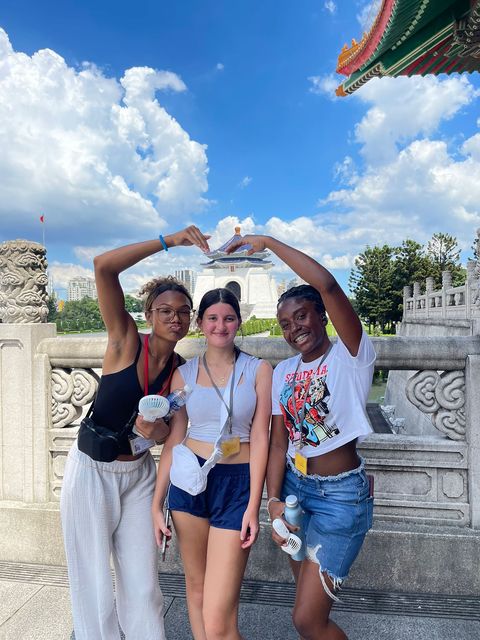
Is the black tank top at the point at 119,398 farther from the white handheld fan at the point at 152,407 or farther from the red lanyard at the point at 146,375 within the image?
the white handheld fan at the point at 152,407

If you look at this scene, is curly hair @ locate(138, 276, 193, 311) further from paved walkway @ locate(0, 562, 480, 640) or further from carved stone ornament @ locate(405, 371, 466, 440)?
paved walkway @ locate(0, 562, 480, 640)

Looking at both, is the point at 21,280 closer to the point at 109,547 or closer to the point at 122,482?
the point at 122,482

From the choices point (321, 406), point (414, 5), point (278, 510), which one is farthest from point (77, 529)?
point (414, 5)

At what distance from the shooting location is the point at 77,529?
6.91ft

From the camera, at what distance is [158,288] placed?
7.23 ft

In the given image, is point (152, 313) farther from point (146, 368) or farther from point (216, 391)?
point (216, 391)

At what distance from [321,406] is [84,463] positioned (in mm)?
1222

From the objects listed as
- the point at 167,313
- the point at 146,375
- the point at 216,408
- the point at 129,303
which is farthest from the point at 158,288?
the point at 129,303

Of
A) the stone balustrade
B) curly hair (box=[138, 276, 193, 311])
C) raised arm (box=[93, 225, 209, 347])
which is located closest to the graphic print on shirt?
curly hair (box=[138, 276, 193, 311])

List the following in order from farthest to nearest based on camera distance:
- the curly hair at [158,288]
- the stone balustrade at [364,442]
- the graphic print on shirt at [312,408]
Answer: the stone balustrade at [364,442] < the curly hair at [158,288] < the graphic print on shirt at [312,408]

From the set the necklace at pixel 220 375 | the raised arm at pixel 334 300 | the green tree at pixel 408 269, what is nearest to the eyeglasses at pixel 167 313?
the necklace at pixel 220 375

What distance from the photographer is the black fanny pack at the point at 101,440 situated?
6.70 feet

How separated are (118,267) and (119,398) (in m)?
0.65

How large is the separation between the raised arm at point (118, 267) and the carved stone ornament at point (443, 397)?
200 cm
